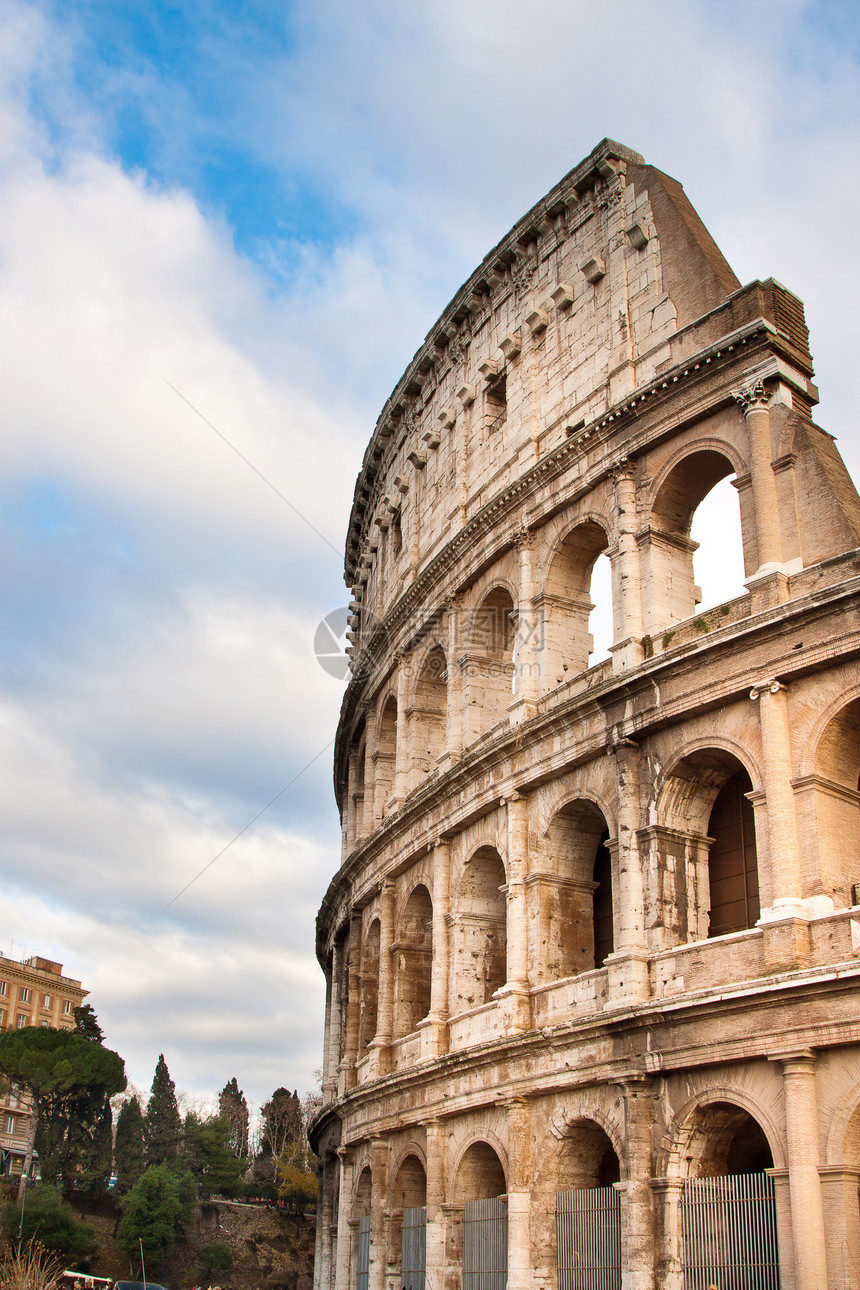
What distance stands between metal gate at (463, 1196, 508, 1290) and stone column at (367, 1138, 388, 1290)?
3.17 m

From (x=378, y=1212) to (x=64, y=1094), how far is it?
124ft

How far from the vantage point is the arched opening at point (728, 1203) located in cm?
1252

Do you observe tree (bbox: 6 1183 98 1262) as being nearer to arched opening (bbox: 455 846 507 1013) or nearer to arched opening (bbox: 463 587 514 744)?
arched opening (bbox: 455 846 507 1013)

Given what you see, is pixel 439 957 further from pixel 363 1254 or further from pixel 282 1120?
pixel 282 1120

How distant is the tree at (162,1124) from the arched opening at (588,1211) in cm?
4212


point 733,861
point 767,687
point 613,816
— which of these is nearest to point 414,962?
point 613,816

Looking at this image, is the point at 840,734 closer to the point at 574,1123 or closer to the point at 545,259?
the point at 574,1123

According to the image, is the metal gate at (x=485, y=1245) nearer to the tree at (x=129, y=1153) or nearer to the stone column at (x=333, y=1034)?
the stone column at (x=333, y=1034)

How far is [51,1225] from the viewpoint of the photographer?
40188 millimetres

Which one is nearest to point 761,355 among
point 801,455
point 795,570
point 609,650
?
point 801,455

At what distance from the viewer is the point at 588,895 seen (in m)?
17.7

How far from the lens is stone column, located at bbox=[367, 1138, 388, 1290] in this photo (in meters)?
20.0

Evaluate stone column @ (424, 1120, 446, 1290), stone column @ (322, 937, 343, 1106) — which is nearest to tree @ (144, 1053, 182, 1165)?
stone column @ (322, 937, 343, 1106)

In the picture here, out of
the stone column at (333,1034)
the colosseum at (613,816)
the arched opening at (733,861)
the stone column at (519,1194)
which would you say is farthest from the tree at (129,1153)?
the arched opening at (733,861)
